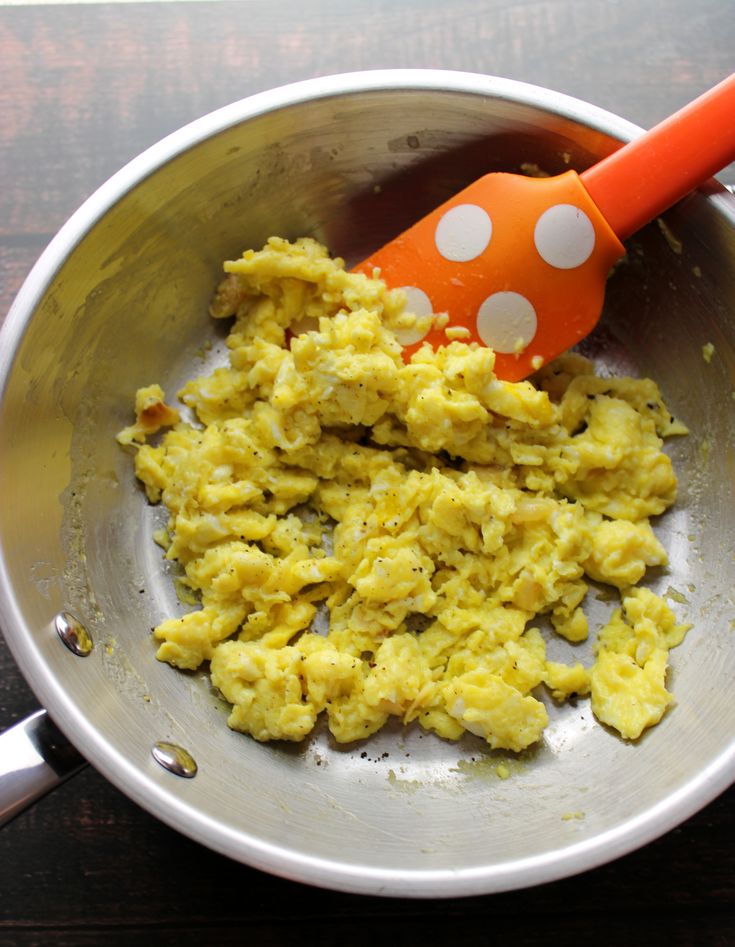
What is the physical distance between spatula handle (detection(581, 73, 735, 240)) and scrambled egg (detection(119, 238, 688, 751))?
1.46 feet

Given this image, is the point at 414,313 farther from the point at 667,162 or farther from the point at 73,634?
the point at 73,634

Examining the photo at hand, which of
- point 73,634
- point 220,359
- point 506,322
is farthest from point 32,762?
point 506,322

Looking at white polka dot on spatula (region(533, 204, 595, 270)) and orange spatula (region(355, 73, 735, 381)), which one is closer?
orange spatula (region(355, 73, 735, 381))

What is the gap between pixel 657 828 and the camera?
1.54 m

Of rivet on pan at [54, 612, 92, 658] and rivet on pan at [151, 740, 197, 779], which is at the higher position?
rivet on pan at [54, 612, 92, 658]

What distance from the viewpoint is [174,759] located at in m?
1.74

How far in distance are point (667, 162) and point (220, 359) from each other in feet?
3.99

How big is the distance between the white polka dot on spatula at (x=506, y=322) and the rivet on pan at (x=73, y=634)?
1.16 meters

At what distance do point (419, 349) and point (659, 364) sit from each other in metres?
0.67

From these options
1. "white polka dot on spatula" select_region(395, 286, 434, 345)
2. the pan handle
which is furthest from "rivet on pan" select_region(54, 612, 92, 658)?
"white polka dot on spatula" select_region(395, 286, 434, 345)

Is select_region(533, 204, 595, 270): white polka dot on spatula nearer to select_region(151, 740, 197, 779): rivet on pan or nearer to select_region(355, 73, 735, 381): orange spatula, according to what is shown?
select_region(355, 73, 735, 381): orange spatula

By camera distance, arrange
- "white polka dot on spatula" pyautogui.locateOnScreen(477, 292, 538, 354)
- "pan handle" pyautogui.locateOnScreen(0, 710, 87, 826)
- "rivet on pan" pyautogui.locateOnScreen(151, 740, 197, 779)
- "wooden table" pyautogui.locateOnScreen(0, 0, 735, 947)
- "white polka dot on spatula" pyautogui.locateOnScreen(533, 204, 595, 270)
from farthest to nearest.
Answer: "wooden table" pyautogui.locateOnScreen(0, 0, 735, 947) < "white polka dot on spatula" pyautogui.locateOnScreen(477, 292, 538, 354) < "white polka dot on spatula" pyautogui.locateOnScreen(533, 204, 595, 270) < "rivet on pan" pyautogui.locateOnScreen(151, 740, 197, 779) < "pan handle" pyautogui.locateOnScreen(0, 710, 87, 826)

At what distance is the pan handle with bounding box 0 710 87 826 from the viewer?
1.51 m

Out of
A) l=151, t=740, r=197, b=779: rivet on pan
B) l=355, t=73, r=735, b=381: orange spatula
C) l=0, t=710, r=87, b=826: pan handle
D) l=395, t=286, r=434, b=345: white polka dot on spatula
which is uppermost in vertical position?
l=355, t=73, r=735, b=381: orange spatula
